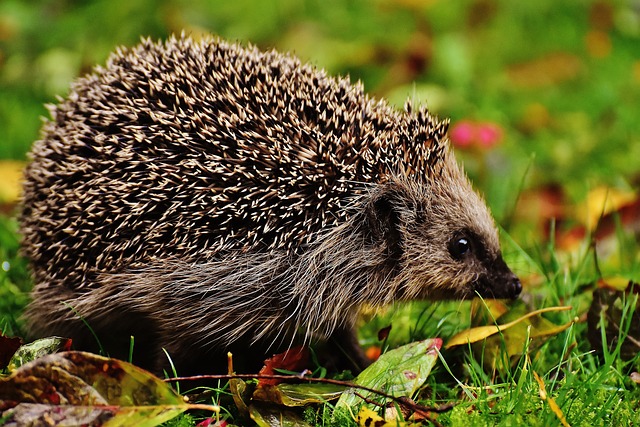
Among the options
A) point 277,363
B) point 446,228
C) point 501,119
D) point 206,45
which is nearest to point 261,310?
point 277,363

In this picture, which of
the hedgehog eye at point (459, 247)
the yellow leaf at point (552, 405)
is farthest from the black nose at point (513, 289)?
the yellow leaf at point (552, 405)

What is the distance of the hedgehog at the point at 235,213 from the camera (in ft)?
14.0

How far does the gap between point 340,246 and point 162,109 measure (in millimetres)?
1222

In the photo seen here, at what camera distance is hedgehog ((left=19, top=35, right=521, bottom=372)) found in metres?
4.25

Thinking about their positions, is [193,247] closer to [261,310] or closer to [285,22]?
[261,310]

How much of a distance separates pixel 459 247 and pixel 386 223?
0.47 metres

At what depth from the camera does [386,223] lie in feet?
15.0

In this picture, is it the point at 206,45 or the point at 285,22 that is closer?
the point at 206,45

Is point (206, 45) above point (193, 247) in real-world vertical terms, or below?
above

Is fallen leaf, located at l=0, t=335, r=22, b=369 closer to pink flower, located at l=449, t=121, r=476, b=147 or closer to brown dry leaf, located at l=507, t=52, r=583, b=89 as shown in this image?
pink flower, located at l=449, t=121, r=476, b=147

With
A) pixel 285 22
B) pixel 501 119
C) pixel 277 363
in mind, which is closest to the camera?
pixel 277 363

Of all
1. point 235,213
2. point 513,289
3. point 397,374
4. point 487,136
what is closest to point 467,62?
point 487,136

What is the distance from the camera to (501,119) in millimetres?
8914

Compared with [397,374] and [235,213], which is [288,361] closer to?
[397,374]
